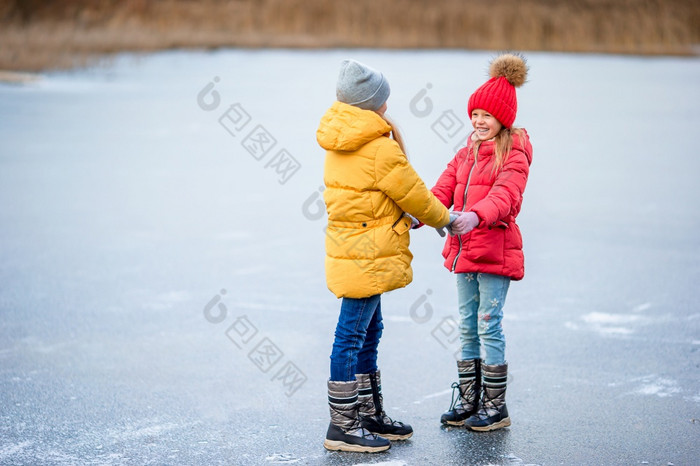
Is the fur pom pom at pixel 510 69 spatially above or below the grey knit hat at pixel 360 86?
above

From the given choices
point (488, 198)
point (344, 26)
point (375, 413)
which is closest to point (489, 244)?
point (488, 198)

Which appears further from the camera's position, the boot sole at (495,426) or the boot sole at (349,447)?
the boot sole at (495,426)

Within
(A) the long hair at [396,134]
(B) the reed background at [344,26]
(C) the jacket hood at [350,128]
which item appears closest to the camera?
(C) the jacket hood at [350,128]

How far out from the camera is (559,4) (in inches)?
1145

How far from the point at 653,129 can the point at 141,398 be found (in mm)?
11516

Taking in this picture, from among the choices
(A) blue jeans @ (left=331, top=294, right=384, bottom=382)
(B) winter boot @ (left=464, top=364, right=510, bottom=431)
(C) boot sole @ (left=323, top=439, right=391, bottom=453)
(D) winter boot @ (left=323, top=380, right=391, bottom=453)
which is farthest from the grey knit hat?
(C) boot sole @ (left=323, top=439, right=391, bottom=453)

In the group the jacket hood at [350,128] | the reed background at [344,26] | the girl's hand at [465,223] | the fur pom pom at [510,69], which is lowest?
the girl's hand at [465,223]

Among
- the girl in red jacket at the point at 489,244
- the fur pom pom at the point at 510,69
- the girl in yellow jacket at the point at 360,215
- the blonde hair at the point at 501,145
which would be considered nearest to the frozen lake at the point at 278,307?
the girl in red jacket at the point at 489,244

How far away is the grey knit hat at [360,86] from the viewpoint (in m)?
3.60

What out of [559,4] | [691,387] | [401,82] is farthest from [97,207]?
[559,4]

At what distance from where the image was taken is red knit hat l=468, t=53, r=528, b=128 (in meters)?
3.88

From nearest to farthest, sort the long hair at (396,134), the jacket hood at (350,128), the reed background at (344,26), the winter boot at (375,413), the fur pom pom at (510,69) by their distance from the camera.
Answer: the jacket hood at (350,128)
the long hair at (396,134)
the winter boot at (375,413)
the fur pom pom at (510,69)
the reed background at (344,26)

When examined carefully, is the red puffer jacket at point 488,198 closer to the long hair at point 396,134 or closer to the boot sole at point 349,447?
the long hair at point 396,134

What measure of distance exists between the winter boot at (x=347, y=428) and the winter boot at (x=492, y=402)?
43 centimetres
